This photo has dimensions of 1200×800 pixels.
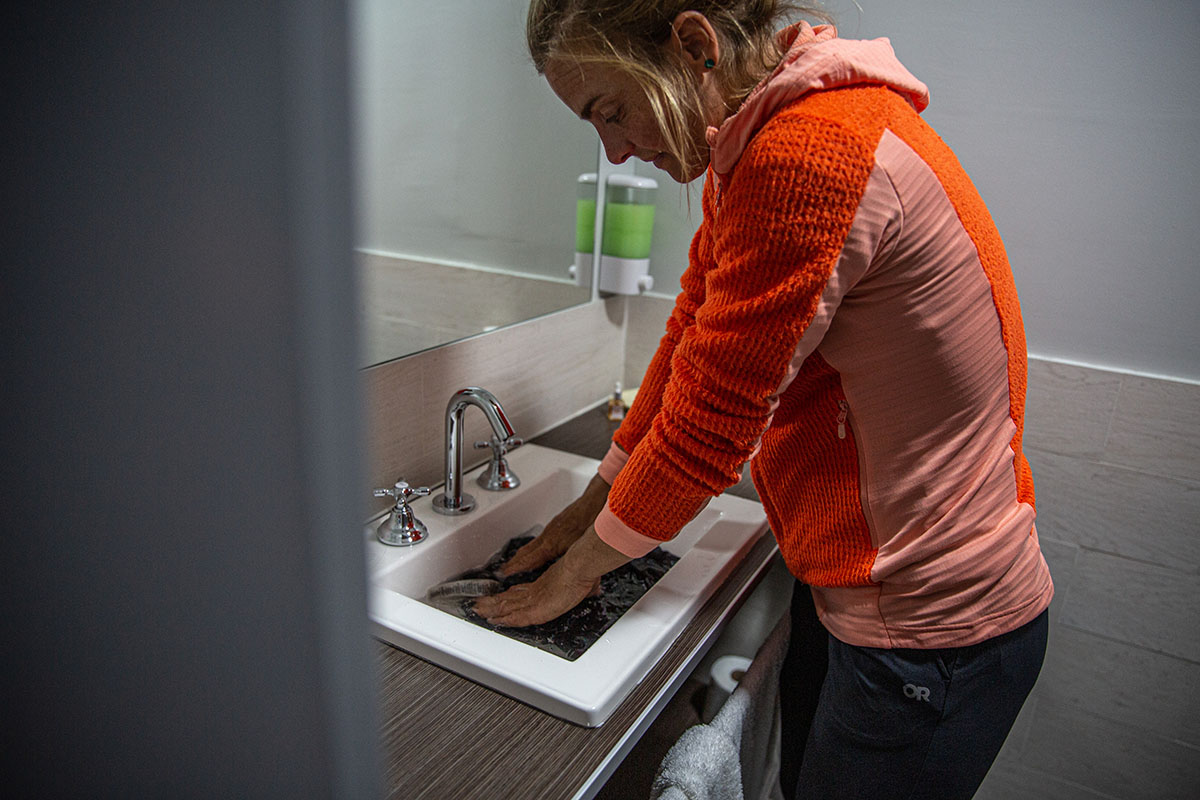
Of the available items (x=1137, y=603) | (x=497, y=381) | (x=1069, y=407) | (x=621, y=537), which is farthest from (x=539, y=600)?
(x=1137, y=603)

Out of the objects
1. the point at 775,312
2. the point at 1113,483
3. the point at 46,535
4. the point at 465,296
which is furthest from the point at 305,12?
the point at 1113,483

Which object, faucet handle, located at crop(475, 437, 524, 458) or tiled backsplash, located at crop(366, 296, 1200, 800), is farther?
tiled backsplash, located at crop(366, 296, 1200, 800)

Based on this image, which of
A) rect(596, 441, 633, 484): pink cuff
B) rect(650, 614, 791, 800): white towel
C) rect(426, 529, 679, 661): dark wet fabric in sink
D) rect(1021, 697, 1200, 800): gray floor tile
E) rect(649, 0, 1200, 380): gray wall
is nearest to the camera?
rect(650, 614, 791, 800): white towel

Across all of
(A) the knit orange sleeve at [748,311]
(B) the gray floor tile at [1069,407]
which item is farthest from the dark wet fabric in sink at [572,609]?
(B) the gray floor tile at [1069,407]

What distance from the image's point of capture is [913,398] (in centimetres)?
76

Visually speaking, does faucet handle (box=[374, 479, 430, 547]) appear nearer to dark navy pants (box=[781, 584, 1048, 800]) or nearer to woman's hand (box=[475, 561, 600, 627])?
woman's hand (box=[475, 561, 600, 627])

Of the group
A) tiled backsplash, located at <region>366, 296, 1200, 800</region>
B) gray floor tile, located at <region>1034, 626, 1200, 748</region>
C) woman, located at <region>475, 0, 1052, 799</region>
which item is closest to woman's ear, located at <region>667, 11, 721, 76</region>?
woman, located at <region>475, 0, 1052, 799</region>

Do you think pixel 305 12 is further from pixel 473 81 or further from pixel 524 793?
pixel 473 81

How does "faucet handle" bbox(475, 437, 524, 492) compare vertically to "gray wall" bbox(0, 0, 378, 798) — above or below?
below

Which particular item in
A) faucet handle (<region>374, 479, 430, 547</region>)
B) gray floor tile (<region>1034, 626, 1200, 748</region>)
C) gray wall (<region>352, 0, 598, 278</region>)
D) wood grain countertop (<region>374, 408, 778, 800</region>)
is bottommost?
gray floor tile (<region>1034, 626, 1200, 748</region>)

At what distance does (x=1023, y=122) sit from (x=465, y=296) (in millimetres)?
964

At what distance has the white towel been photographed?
0.89 metres

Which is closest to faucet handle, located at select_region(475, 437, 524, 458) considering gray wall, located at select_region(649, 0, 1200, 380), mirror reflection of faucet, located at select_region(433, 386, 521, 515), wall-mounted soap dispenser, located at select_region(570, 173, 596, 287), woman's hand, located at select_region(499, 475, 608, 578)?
mirror reflection of faucet, located at select_region(433, 386, 521, 515)

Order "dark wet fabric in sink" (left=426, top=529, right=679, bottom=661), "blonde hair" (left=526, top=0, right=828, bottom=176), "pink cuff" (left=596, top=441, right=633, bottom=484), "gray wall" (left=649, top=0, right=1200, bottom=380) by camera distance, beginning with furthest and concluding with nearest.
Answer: "gray wall" (left=649, top=0, right=1200, bottom=380) → "pink cuff" (left=596, top=441, right=633, bottom=484) → "dark wet fabric in sink" (left=426, top=529, right=679, bottom=661) → "blonde hair" (left=526, top=0, right=828, bottom=176)
